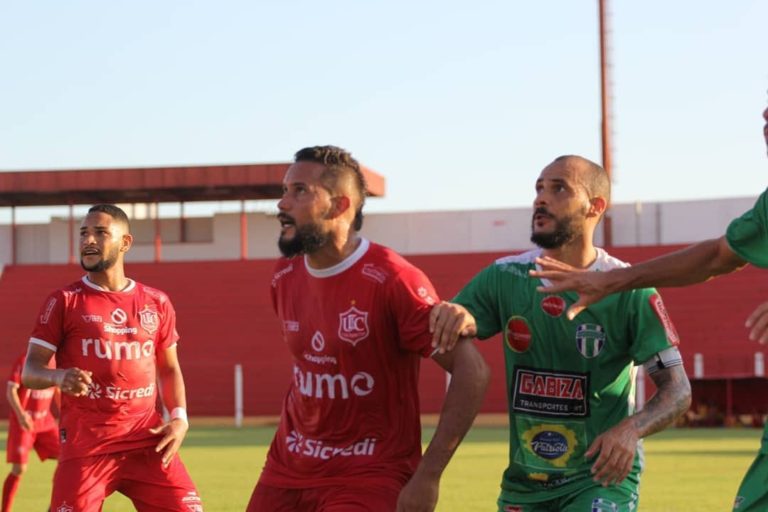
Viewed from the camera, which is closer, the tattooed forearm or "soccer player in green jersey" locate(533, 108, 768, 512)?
"soccer player in green jersey" locate(533, 108, 768, 512)

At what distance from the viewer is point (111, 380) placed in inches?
336

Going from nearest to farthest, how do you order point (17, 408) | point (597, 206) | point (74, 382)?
1. point (597, 206)
2. point (74, 382)
3. point (17, 408)

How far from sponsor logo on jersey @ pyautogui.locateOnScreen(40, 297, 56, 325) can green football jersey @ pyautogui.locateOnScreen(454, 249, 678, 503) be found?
3140mm

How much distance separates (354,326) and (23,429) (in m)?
8.51

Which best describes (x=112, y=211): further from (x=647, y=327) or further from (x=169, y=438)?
(x=647, y=327)

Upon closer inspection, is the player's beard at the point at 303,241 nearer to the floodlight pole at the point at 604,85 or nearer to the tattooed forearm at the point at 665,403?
the tattooed forearm at the point at 665,403

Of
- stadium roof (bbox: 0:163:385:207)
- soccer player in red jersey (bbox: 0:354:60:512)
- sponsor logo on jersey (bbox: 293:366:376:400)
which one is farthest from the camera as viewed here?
stadium roof (bbox: 0:163:385:207)

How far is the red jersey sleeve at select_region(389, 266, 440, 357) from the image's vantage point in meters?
5.94

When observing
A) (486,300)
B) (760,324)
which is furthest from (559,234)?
(760,324)

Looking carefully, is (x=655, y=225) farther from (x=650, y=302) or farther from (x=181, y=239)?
(x=650, y=302)

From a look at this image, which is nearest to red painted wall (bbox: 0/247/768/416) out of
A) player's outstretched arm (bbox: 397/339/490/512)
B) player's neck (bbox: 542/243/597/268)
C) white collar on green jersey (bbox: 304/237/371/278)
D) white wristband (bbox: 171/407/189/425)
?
white wristband (bbox: 171/407/189/425)

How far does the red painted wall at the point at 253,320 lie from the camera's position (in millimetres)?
36688

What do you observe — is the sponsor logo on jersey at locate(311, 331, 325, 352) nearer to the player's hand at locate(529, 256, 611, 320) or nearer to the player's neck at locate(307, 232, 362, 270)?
the player's neck at locate(307, 232, 362, 270)

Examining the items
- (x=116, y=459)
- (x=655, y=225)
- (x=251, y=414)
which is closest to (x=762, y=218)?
(x=116, y=459)
